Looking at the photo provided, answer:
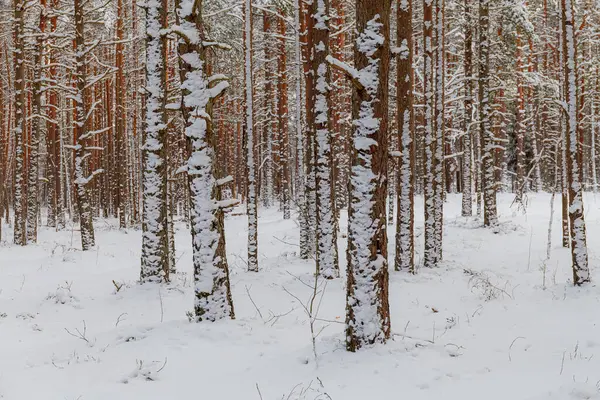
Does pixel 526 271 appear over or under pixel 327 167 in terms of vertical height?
under

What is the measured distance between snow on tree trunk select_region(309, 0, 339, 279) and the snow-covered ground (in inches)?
32.1

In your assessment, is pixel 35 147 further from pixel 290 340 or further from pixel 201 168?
pixel 290 340

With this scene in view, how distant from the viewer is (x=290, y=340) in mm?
6168

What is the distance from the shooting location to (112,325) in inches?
291

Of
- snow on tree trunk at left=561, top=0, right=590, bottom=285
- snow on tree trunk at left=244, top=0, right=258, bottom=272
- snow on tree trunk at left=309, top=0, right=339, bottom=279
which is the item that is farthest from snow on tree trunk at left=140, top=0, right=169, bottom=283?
snow on tree trunk at left=561, top=0, right=590, bottom=285

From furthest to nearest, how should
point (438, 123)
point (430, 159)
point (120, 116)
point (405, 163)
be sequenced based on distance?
point (120, 116) → point (438, 123) → point (430, 159) → point (405, 163)

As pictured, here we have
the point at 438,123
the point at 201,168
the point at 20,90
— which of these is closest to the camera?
the point at 201,168

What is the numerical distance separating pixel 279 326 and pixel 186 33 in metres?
4.45

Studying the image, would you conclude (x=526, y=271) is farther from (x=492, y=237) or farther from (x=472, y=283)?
(x=492, y=237)

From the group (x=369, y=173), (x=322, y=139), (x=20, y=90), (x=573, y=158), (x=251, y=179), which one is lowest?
(x=369, y=173)

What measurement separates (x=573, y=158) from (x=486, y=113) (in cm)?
793

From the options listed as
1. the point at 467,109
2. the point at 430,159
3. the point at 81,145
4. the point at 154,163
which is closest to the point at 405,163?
the point at 430,159

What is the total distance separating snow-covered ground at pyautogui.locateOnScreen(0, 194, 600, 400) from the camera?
462 cm

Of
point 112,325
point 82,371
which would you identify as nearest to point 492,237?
point 112,325
